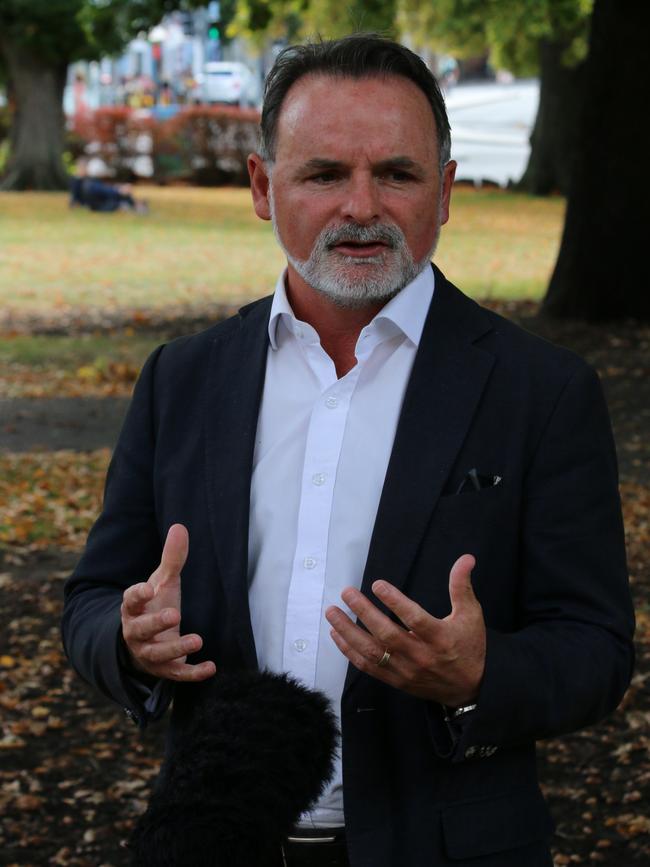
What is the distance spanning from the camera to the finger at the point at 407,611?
83.7 inches

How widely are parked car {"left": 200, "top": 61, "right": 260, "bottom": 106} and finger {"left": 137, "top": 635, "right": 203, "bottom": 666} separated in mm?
64487

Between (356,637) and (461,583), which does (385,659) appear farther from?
(461,583)

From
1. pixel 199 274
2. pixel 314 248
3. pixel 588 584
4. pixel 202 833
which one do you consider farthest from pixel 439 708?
pixel 199 274

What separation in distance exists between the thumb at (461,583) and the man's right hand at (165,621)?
1.40 feet

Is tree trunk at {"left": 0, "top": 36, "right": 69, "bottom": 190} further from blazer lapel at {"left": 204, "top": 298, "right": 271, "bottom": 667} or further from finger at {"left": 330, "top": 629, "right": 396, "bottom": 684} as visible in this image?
finger at {"left": 330, "top": 629, "right": 396, "bottom": 684}

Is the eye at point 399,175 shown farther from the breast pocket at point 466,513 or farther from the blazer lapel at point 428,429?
the breast pocket at point 466,513

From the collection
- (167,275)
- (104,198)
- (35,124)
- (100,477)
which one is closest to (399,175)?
(100,477)

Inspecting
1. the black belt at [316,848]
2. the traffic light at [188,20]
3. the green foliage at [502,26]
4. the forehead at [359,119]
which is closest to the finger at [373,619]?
the black belt at [316,848]

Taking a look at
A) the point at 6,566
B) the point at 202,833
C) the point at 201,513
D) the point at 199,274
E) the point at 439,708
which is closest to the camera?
the point at 202,833

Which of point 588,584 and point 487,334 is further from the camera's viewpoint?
point 487,334

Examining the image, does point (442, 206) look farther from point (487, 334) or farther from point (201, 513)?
point (201, 513)

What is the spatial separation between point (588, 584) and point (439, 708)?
32 cm

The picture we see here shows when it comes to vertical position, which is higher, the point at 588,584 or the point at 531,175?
the point at 588,584

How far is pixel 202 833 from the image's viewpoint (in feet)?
6.77
